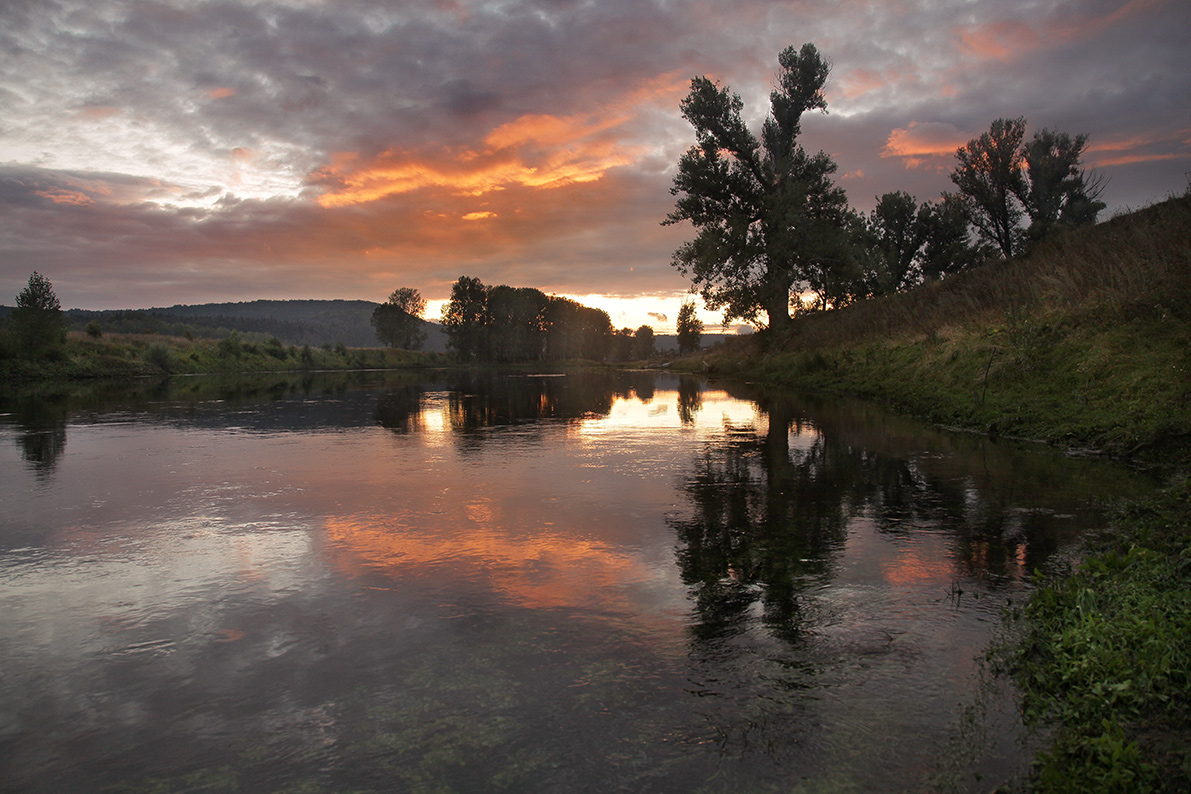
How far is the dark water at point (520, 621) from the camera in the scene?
3.54m

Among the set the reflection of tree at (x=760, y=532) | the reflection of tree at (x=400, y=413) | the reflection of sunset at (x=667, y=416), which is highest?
the reflection of tree at (x=400, y=413)

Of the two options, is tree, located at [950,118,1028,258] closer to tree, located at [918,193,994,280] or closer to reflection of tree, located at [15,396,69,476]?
tree, located at [918,193,994,280]

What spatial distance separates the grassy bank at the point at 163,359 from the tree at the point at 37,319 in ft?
3.66

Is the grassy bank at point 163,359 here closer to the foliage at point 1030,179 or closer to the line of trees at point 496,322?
the line of trees at point 496,322

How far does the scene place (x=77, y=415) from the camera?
2142cm

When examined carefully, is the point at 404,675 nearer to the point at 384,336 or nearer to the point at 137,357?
the point at 137,357

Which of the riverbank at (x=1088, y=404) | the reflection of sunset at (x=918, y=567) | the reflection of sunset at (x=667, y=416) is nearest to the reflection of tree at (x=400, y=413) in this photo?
the reflection of sunset at (x=667, y=416)

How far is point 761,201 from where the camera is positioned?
38312 mm

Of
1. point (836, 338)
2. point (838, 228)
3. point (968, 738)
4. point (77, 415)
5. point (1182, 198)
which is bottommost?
point (968, 738)

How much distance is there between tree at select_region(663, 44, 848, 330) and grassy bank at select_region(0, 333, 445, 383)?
45.3m

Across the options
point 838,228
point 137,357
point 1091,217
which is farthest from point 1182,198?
point 137,357

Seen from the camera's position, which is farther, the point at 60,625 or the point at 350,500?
the point at 350,500

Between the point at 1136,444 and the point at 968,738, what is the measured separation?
31.8ft

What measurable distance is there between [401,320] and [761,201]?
108689 mm
